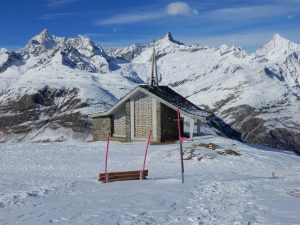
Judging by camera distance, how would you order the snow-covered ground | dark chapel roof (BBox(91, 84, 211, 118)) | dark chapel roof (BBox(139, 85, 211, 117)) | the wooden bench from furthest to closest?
dark chapel roof (BBox(139, 85, 211, 117)) → dark chapel roof (BBox(91, 84, 211, 118)) → the wooden bench → the snow-covered ground

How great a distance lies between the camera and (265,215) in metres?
14.4

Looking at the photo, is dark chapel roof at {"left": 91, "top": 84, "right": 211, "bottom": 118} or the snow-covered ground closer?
the snow-covered ground

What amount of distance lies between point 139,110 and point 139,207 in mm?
29340

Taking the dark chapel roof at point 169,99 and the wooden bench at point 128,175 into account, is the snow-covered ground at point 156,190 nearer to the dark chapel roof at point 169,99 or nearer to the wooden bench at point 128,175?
the wooden bench at point 128,175

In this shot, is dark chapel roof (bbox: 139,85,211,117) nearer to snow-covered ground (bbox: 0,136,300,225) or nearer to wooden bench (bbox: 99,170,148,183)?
snow-covered ground (bbox: 0,136,300,225)

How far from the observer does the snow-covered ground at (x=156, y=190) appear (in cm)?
1412

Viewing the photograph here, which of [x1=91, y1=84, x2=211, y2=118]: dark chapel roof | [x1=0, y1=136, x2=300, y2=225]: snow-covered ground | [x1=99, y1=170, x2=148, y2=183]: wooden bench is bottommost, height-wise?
[x1=0, y1=136, x2=300, y2=225]: snow-covered ground

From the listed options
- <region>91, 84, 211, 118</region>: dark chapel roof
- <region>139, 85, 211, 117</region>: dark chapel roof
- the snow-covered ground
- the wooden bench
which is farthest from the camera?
<region>139, 85, 211, 117</region>: dark chapel roof

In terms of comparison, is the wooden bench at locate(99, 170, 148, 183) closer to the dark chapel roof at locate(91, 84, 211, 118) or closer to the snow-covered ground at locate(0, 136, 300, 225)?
the snow-covered ground at locate(0, 136, 300, 225)

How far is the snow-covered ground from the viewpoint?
14117mm

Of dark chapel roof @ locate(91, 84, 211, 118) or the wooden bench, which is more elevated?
dark chapel roof @ locate(91, 84, 211, 118)

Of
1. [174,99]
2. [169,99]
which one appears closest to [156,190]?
[169,99]

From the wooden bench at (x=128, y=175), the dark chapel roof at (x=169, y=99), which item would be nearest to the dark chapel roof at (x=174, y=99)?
the dark chapel roof at (x=169, y=99)

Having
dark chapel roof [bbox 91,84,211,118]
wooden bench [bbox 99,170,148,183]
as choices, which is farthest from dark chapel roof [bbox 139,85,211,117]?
wooden bench [bbox 99,170,148,183]
